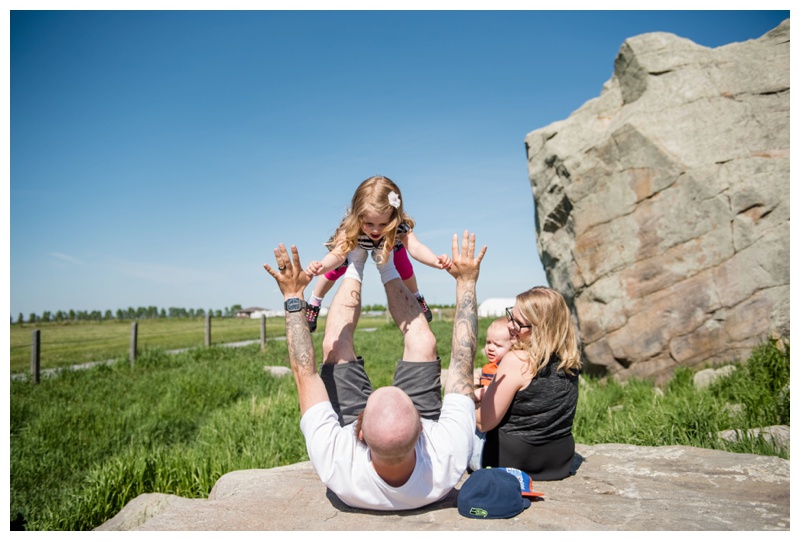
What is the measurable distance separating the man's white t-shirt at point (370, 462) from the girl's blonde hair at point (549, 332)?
0.74m

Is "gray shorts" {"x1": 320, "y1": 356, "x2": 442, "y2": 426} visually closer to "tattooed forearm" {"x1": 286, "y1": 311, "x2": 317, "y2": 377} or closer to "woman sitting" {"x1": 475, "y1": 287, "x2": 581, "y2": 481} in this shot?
"woman sitting" {"x1": 475, "y1": 287, "x2": 581, "y2": 481}

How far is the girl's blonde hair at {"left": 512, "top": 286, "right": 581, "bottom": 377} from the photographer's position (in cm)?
342

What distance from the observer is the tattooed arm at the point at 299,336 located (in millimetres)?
3014

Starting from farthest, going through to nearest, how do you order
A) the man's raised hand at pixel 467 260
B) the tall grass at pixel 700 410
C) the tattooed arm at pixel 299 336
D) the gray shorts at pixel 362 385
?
1. the tall grass at pixel 700 410
2. the gray shorts at pixel 362 385
3. the man's raised hand at pixel 467 260
4. the tattooed arm at pixel 299 336

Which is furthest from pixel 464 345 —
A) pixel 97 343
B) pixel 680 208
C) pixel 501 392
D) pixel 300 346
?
pixel 97 343

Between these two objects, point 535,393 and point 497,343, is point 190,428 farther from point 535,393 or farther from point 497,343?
point 535,393

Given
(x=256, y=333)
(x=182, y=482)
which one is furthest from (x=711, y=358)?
(x=256, y=333)

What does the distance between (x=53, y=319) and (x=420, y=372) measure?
4445 centimetres

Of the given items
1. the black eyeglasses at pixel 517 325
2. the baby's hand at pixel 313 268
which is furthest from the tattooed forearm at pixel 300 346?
the black eyeglasses at pixel 517 325

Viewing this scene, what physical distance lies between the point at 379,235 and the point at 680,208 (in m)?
5.33

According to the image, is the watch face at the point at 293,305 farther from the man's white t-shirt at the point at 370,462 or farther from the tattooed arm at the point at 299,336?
the man's white t-shirt at the point at 370,462

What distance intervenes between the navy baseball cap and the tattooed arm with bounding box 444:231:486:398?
19.8 inches

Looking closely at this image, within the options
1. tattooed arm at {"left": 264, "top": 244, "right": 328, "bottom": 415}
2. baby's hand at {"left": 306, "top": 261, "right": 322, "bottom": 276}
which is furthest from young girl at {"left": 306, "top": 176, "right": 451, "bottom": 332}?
tattooed arm at {"left": 264, "top": 244, "right": 328, "bottom": 415}

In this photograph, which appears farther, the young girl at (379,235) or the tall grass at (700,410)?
the tall grass at (700,410)
